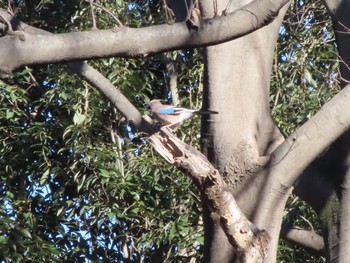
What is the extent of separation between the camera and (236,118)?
478 cm

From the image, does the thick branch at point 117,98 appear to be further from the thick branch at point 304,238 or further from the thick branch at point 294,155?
the thick branch at point 304,238

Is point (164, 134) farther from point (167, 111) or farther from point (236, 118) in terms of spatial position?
point (167, 111)

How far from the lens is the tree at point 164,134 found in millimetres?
4168

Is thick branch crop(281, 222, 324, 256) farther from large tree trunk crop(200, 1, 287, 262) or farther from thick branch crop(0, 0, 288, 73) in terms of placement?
thick branch crop(0, 0, 288, 73)

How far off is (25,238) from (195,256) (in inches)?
48.4

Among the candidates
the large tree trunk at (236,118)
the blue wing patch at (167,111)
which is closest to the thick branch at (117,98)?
the large tree trunk at (236,118)

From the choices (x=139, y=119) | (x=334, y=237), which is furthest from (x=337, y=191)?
(x=139, y=119)

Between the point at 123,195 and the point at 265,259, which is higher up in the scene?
the point at 123,195

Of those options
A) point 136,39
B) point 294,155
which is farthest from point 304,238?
point 136,39

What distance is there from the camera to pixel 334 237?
527cm

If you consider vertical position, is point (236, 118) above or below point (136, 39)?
above

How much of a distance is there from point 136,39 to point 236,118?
0.92 meters

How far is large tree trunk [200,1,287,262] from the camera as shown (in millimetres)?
4738

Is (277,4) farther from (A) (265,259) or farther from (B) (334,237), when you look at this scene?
(B) (334,237)
